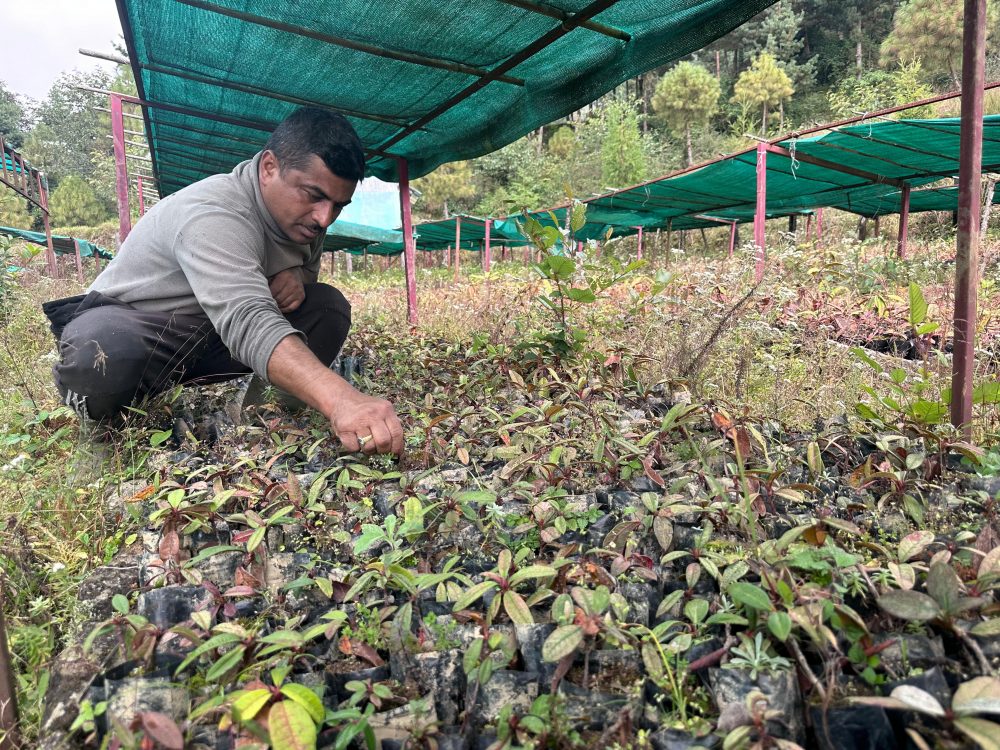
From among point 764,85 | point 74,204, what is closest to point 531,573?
point 764,85

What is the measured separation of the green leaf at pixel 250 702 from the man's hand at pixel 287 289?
205 centimetres

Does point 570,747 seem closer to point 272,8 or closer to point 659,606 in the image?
point 659,606

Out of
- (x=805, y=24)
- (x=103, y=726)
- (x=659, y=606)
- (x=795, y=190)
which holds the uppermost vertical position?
(x=805, y=24)

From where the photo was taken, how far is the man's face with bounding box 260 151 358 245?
7.60ft

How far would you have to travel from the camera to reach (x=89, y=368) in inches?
86.8

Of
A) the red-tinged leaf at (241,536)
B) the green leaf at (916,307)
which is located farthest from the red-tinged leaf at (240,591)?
the green leaf at (916,307)

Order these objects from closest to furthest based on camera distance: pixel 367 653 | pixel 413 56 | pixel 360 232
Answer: pixel 367 653 → pixel 413 56 → pixel 360 232

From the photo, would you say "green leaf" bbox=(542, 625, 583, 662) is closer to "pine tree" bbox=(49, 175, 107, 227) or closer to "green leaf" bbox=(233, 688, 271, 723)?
"green leaf" bbox=(233, 688, 271, 723)

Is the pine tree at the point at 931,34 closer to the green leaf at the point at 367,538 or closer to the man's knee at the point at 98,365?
the man's knee at the point at 98,365

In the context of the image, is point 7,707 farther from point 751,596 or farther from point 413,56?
point 413,56

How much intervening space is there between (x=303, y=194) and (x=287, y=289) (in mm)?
538

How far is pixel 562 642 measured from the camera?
1.00m

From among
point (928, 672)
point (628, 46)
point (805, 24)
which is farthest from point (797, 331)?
point (805, 24)

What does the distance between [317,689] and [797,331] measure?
11.5 ft
